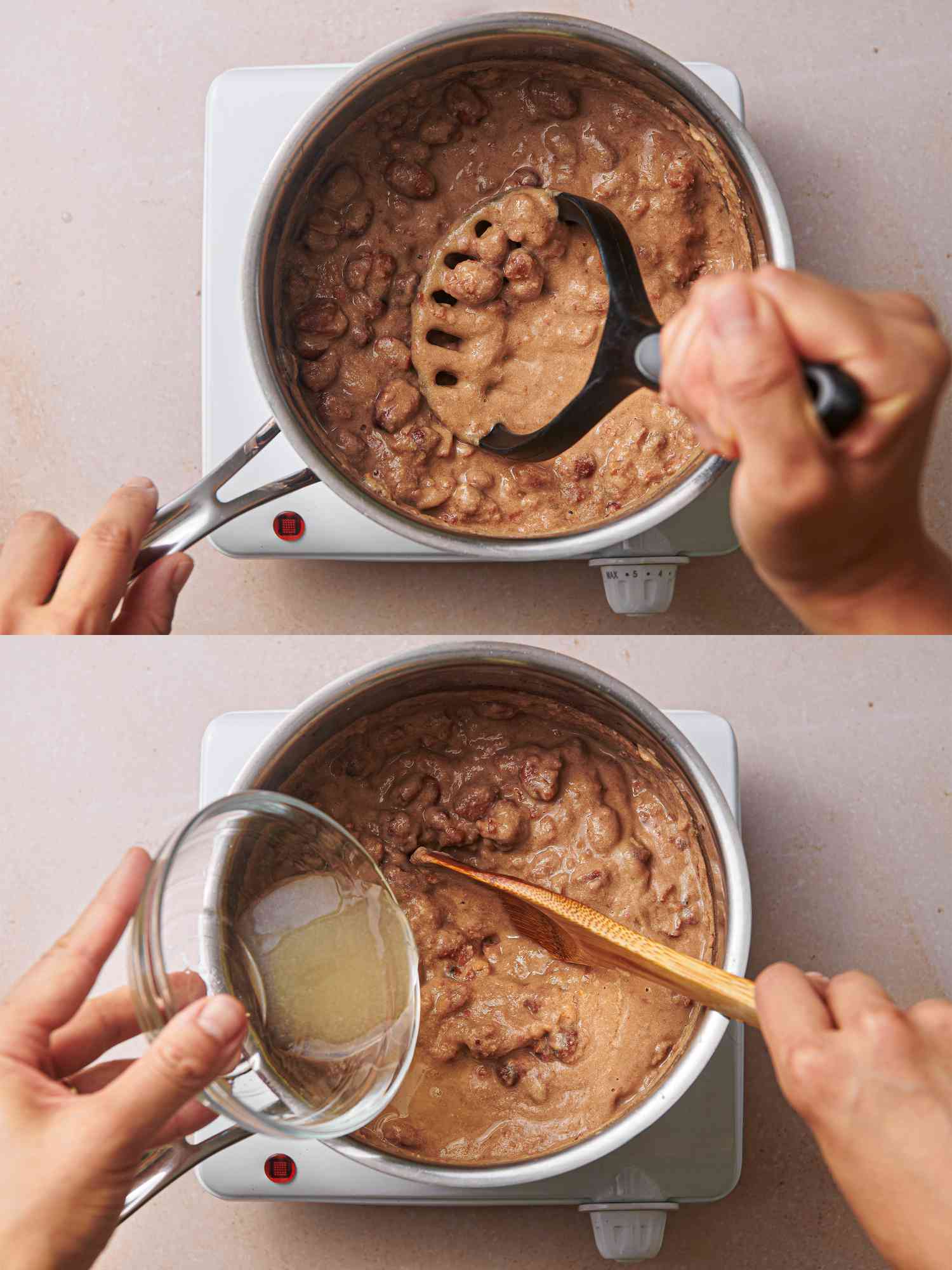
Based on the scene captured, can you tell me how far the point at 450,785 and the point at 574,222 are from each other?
0.45 meters

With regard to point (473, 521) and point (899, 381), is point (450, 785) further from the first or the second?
point (899, 381)

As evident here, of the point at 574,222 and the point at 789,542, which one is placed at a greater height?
the point at 574,222

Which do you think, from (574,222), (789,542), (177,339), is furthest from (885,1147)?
(177,339)

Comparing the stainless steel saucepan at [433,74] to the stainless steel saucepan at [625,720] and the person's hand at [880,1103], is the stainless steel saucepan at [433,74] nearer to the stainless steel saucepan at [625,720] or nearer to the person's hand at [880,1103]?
the stainless steel saucepan at [625,720]

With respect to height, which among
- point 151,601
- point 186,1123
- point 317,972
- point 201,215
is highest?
point 201,215

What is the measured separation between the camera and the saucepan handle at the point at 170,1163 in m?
0.64

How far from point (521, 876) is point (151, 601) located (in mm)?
366

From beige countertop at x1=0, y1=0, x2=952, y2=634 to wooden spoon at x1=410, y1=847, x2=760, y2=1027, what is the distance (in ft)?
0.93

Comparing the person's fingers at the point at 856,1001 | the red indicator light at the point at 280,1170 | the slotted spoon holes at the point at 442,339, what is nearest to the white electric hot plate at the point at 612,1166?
the red indicator light at the point at 280,1170

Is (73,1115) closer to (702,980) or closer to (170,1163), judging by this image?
(170,1163)

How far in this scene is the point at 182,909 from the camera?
0.68 metres

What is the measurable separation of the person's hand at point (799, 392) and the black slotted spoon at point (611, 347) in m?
0.19

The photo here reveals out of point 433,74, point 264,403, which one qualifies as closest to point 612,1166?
point 264,403

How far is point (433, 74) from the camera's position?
2.46 ft
